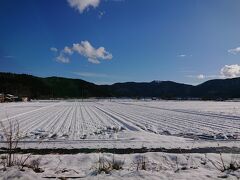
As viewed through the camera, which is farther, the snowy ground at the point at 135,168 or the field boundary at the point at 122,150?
the field boundary at the point at 122,150

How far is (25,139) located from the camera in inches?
436

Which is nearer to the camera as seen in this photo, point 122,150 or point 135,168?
point 135,168

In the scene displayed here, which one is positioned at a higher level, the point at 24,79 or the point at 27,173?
the point at 24,79

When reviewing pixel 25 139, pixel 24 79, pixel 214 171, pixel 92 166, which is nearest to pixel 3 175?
pixel 92 166

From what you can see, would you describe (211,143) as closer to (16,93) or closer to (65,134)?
(65,134)

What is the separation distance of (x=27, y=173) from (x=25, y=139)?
592 cm

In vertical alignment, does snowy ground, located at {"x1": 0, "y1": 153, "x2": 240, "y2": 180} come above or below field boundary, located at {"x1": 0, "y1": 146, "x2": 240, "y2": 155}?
above

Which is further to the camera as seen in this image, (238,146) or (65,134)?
(65,134)

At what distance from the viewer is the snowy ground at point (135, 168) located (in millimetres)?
5383

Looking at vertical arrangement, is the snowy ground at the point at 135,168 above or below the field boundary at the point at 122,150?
above

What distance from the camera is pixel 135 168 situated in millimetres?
6312

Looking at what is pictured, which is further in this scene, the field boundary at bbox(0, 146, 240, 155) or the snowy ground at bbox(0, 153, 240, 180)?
the field boundary at bbox(0, 146, 240, 155)

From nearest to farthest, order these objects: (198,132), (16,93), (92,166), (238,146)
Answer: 1. (92,166)
2. (238,146)
3. (198,132)
4. (16,93)

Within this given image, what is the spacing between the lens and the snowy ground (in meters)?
5.38
